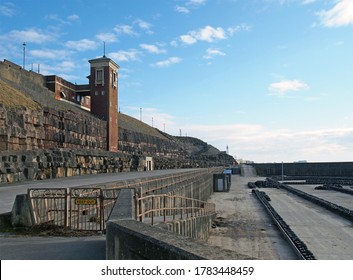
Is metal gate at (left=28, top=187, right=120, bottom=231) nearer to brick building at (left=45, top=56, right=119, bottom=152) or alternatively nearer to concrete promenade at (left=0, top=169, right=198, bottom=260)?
concrete promenade at (left=0, top=169, right=198, bottom=260)

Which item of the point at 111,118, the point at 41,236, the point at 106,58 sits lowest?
the point at 41,236

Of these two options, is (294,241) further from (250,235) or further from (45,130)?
(45,130)

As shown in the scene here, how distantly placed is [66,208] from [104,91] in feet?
151

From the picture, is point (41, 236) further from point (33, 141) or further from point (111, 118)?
point (111, 118)

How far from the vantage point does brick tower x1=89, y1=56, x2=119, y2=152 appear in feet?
179

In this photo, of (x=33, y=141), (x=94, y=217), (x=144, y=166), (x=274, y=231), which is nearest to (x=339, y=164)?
(x=144, y=166)

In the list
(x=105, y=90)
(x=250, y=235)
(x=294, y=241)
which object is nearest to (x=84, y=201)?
(x=294, y=241)

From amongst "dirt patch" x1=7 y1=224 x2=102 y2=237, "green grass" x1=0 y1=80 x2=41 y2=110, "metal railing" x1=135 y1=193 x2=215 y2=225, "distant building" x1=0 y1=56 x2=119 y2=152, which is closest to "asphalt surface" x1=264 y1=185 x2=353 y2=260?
"metal railing" x1=135 y1=193 x2=215 y2=225

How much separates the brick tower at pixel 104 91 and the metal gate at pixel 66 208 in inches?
1661

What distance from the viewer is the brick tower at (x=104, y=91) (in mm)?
54469

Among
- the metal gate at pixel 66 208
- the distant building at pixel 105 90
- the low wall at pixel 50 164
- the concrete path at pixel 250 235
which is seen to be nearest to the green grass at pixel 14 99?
the low wall at pixel 50 164
